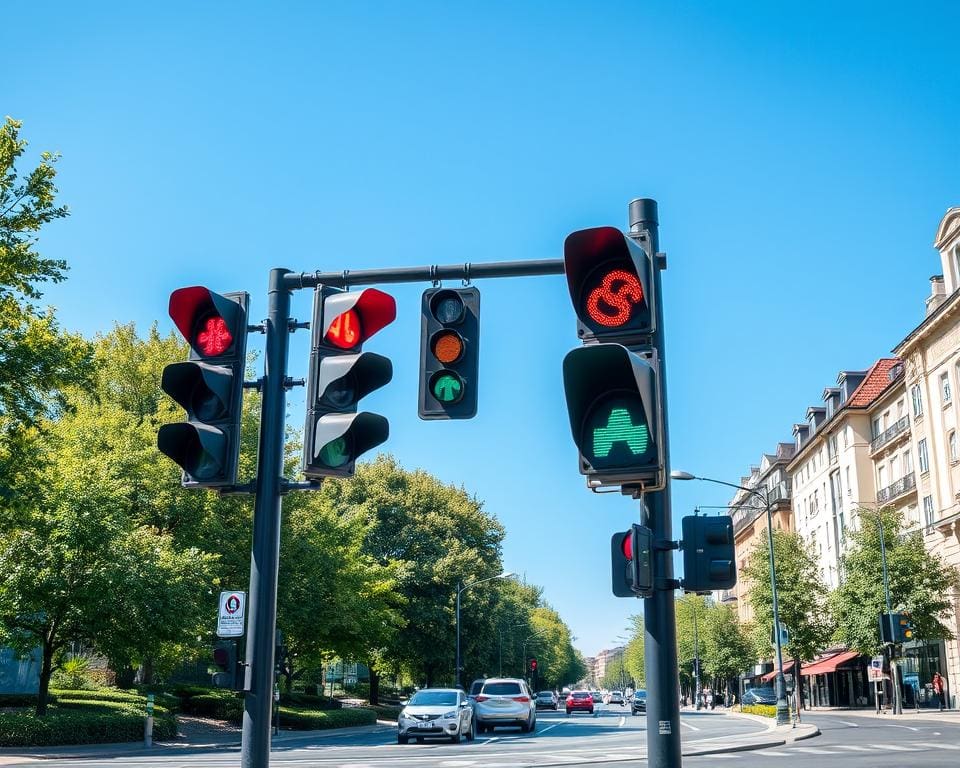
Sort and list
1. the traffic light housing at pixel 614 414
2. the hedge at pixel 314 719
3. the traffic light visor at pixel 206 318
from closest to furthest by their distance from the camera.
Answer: the traffic light housing at pixel 614 414
the traffic light visor at pixel 206 318
the hedge at pixel 314 719

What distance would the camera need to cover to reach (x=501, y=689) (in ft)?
109

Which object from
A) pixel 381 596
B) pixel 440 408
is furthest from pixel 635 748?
pixel 381 596

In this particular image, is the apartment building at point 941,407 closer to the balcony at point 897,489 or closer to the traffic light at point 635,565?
the balcony at point 897,489

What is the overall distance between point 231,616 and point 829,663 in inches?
2459

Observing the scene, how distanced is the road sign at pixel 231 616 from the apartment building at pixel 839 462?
168 feet

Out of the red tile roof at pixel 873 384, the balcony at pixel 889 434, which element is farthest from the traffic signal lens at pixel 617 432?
the red tile roof at pixel 873 384

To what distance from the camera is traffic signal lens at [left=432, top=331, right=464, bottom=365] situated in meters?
6.10

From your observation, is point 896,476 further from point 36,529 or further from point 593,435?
point 593,435

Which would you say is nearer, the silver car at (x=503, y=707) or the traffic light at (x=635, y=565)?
the traffic light at (x=635, y=565)

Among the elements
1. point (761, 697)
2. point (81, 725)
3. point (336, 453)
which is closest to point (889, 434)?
point (761, 697)

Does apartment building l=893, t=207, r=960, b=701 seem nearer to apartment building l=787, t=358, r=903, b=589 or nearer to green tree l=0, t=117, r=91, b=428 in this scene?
apartment building l=787, t=358, r=903, b=589

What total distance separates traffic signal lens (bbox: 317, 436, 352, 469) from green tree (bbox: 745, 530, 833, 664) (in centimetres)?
5776

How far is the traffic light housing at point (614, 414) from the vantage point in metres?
4.66

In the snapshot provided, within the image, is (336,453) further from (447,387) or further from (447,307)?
(447,307)
